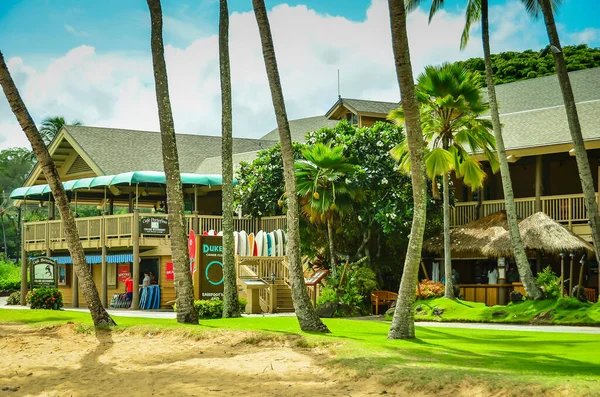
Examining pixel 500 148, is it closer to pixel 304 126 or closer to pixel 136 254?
pixel 136 254

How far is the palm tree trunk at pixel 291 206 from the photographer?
62.3ft

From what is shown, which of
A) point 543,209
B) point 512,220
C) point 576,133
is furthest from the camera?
point 543,209

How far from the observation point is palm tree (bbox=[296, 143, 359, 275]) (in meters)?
30.2

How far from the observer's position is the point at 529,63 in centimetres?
5838

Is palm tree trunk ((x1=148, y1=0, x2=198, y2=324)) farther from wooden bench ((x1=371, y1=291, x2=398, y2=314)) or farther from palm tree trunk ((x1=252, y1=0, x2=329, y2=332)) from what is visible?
wooden bench ((x1=371, y1=291, x2=398, y2=314))

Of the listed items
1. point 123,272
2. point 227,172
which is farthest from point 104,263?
point 227,172

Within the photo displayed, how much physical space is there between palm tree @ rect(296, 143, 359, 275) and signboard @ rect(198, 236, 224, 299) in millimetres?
3725

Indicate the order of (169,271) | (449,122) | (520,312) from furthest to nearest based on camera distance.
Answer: (169,271) < (449,122) < (520,312)

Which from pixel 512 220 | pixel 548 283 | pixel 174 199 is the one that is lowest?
pixel 548 283

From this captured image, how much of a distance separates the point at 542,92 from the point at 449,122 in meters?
13.3

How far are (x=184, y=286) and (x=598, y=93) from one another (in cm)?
2433

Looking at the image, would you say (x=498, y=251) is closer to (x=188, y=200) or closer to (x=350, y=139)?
(x=350, y=139)

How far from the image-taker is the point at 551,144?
103 feet

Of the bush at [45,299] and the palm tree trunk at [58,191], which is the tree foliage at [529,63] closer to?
the bush at [45,299]
